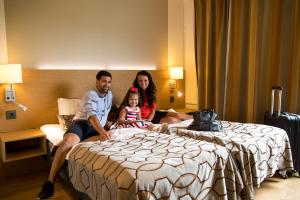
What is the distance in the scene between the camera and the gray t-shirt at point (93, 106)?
8.48ft

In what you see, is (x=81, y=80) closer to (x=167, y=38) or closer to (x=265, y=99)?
(x=167, y=38)

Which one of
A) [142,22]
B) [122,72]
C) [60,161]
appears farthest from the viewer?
[142,22]

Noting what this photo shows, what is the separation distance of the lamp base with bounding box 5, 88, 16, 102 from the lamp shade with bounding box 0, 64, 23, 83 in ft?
0.65

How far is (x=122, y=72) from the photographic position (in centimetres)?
370

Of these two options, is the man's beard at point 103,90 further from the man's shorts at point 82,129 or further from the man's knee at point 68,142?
the man's knee at point 68,142

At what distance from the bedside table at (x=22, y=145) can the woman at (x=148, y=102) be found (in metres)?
1.30

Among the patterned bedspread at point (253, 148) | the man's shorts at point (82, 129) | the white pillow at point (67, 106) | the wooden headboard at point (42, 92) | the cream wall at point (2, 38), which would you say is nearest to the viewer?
the patterned bedspread at point (253, 148)

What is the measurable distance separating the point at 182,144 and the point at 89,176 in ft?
2.55

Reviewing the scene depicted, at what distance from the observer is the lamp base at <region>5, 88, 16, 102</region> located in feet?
9.17

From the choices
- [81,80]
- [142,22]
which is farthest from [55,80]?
[142,22]

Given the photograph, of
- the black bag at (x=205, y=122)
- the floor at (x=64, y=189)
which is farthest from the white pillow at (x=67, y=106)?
the black bag at (x=205, y=122)

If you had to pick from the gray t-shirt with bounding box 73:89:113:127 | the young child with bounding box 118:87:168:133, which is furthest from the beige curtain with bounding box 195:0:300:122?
the gray t-shirt with bounding box 73:89:113:127

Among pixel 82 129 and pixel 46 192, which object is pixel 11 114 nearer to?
pixel 82 129

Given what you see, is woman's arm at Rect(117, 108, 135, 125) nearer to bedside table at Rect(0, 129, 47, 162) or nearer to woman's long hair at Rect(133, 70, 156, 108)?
woman's long hair at Rect(133, 70, 156, 108)
